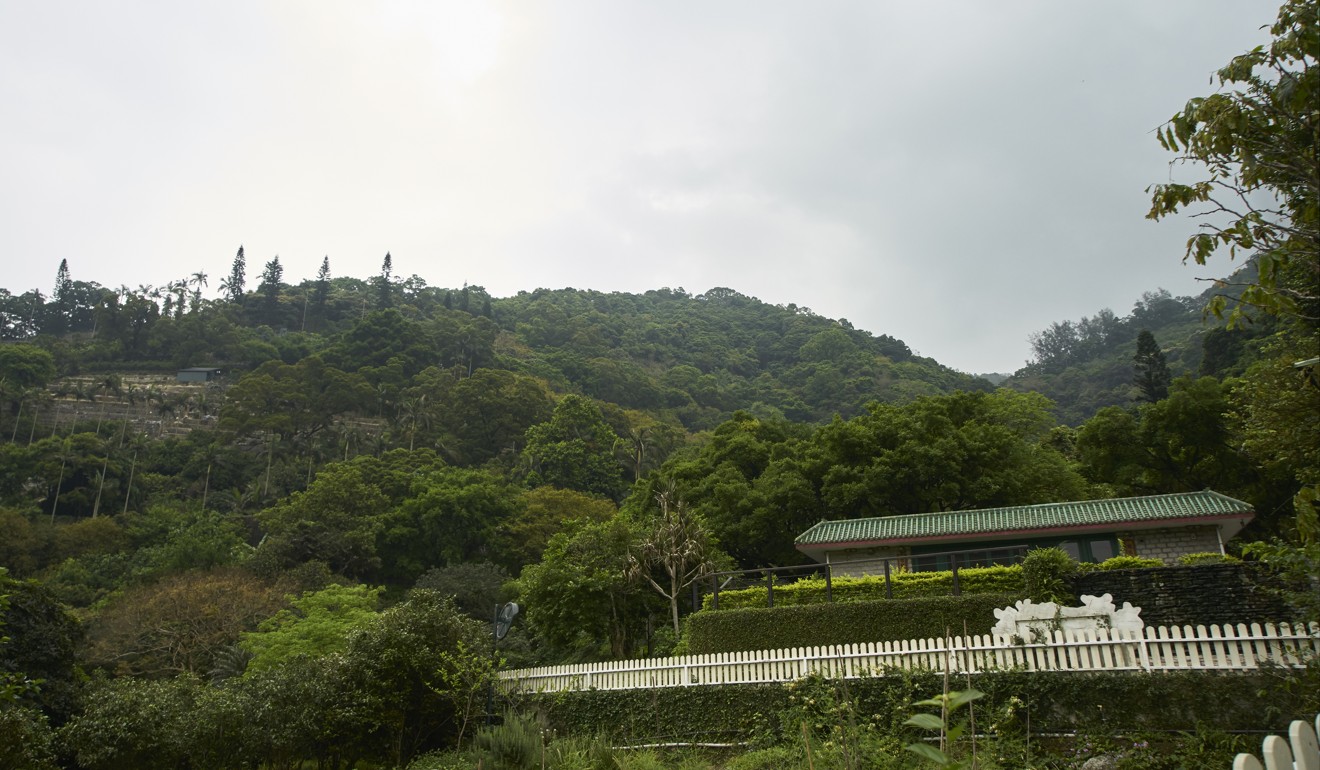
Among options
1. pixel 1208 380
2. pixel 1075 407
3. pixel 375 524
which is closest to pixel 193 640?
pixel 375 524

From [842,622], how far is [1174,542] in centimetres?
824

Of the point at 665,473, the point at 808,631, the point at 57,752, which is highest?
the point at 665,473

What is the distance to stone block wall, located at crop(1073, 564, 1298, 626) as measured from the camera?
13.1m

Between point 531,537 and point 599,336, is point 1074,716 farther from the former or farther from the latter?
point 599,336

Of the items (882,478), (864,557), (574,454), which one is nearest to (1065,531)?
(864,557)

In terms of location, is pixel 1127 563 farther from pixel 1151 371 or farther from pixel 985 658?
pixel 1151 371

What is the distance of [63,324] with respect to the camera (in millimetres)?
100438

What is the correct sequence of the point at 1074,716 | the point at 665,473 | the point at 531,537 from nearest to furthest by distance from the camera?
the point at 1074,716
the point at 665,473
the point at 531,537

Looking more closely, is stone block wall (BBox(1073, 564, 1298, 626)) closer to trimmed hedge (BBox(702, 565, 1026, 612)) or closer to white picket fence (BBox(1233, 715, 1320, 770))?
trimmed hedge (BBox(702, 565, 1026, 612))

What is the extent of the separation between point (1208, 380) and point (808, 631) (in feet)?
73.6

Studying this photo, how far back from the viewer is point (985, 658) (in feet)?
40.1

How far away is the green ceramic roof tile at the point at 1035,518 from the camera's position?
1814cm

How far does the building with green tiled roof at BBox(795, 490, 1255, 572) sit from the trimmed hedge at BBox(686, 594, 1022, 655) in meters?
2.50

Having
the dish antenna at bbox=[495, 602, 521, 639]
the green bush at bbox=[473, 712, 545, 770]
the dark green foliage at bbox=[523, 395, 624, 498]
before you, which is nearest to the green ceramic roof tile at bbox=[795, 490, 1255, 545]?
the dish antenna at bbox=[495, 602, 521, 639]
